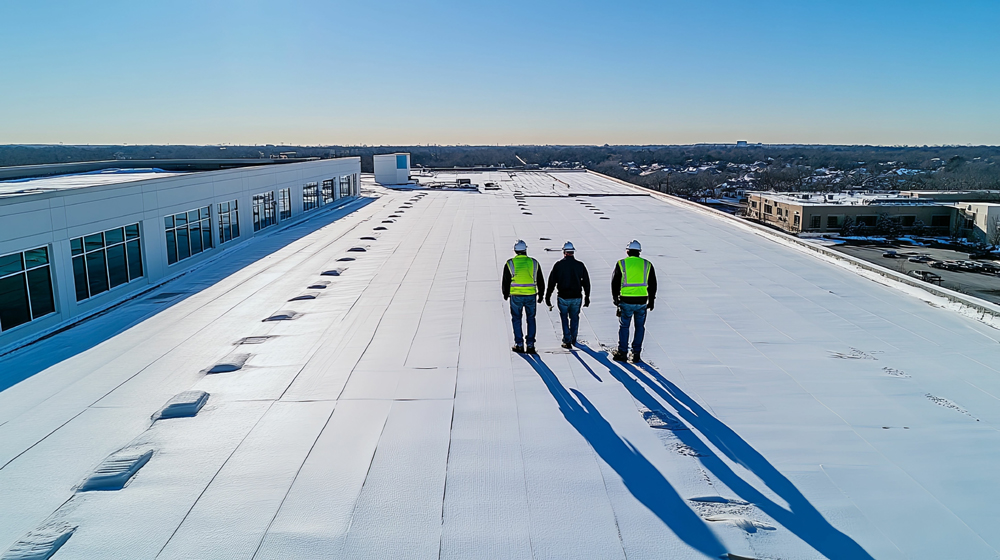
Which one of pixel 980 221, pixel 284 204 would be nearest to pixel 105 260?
pixel 284 204

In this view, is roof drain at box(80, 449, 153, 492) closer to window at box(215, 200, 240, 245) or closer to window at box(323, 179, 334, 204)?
window at box(215, 200, 240, 245)

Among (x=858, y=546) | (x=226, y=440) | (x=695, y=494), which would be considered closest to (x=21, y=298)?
(x=226, y=440)

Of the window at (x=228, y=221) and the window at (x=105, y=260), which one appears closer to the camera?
the window at (x=105, y=260)

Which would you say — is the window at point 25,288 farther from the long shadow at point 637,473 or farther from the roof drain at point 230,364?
the long shadow at point 637,473

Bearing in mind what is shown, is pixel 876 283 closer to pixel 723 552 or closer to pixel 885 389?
pixel 885 389

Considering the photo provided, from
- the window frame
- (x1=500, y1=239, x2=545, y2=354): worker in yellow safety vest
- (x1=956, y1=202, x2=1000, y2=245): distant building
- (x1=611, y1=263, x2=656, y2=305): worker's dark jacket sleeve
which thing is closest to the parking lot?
(x1=956, y1=202, x2=1000, y2=245): distant building

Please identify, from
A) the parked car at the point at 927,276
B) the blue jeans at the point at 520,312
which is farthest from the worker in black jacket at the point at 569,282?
the parked car at the point at 927,276

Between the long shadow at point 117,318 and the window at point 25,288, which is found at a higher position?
the window at point 25,288
